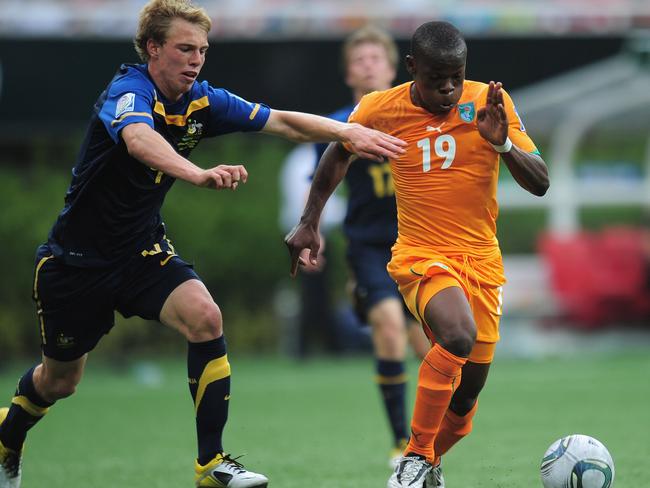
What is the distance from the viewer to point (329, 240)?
16.9 meters

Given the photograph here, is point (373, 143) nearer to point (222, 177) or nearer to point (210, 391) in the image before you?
point (222, 177)

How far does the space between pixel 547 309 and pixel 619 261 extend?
112cm

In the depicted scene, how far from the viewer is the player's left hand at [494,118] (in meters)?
5.60

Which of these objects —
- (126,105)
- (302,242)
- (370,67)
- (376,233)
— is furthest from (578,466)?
(370,67)

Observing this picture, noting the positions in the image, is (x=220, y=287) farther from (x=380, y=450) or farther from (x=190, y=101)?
(x=190, y=101)

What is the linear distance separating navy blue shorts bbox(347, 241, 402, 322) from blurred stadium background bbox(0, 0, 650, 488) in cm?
530

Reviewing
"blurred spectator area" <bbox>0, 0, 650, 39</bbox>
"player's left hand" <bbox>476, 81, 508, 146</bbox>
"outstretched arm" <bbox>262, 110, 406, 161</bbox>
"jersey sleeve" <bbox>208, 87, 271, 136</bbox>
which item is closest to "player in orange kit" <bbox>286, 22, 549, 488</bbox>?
"player's left hand" <bbox>476, 81, 508, 146</bbox>

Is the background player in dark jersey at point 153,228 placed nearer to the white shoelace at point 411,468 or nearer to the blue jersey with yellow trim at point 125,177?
the blue jersey with yellow trim at point 125,177

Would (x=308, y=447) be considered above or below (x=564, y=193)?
below

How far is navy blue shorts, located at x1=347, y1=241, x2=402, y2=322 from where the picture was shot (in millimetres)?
8258

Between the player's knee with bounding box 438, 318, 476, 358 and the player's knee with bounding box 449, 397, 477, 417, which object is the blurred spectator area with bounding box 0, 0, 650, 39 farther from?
the player's knee with bounding box 438, 318, 476, 358

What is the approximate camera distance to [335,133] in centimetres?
595

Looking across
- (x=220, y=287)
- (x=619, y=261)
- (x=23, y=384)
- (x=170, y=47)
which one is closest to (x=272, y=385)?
(x=220, y=287)

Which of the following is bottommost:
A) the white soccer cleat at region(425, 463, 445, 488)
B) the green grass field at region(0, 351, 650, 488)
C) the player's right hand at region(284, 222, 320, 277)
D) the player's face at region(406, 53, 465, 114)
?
the green grass field at region(0, 351, 650, 488)
